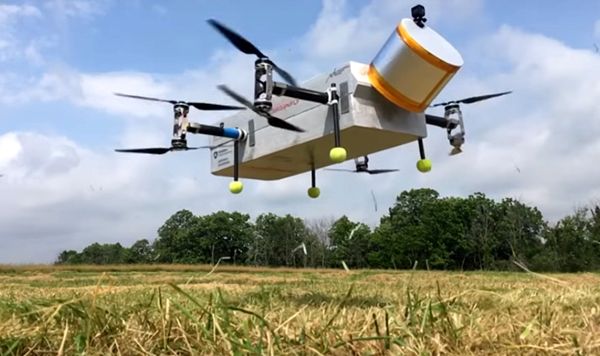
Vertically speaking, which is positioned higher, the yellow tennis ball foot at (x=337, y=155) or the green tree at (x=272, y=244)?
the green tree at (x=272, y=244)

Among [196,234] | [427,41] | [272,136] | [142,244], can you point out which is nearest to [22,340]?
[427,41]

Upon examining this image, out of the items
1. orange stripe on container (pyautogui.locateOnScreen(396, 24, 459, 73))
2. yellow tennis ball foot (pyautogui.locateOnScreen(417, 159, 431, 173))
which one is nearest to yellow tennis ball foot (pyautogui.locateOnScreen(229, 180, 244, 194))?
yellow tennis ball foot (pyautogui.locateOnScreen(417, 159, 431, 173))

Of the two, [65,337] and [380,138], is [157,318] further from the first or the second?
[380,138]

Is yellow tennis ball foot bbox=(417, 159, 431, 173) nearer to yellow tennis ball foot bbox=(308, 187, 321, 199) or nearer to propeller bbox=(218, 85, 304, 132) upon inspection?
yellow tennis ball foot bbox=(308, 187, 321, 199)

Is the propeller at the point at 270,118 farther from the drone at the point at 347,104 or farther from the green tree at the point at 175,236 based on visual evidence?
the green tree at the point at 175,236

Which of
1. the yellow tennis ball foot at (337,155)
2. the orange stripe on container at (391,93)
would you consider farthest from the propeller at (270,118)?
the orange stripe on container at (391,93)

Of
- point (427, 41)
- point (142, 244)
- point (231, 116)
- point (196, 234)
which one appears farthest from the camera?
point (142, 244)

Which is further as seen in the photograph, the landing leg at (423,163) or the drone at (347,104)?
the landing leg at (423,163)
